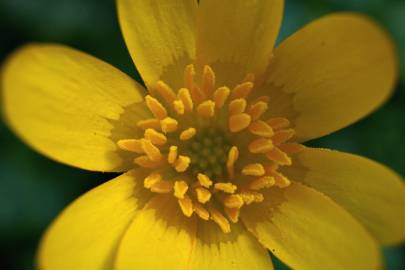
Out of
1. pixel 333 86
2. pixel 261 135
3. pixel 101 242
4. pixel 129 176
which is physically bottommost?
pixel 101 242

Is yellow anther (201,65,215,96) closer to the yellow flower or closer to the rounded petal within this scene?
the yellow flower

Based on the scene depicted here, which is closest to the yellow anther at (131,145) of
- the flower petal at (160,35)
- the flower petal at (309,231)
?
the flower petal at (160,35)

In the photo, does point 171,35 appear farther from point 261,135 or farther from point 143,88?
point 261,135

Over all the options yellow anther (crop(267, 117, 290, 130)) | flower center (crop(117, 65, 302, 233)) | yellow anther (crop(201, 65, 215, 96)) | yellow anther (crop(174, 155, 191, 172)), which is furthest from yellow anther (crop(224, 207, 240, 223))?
yellow anther (crop(201, 65, 215, 96))

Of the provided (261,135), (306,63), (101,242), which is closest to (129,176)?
(101,242)

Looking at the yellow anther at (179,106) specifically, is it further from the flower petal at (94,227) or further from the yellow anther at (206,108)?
the flower petal at (94,227)
